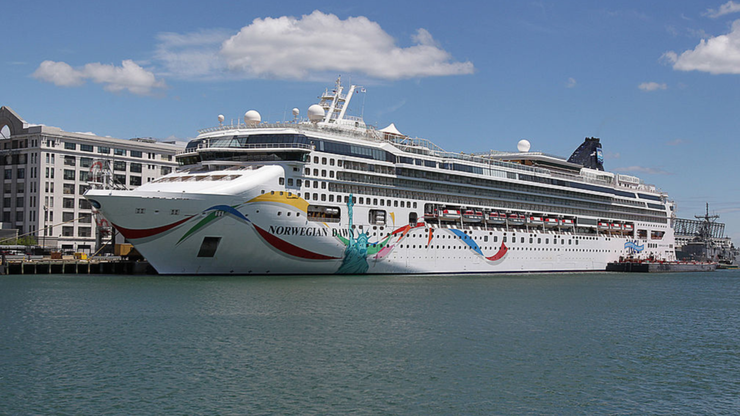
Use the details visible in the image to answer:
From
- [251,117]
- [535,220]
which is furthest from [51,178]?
[535,220]

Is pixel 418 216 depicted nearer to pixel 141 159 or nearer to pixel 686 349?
pixel 686 349

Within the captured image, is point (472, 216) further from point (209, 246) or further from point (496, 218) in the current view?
point (209, 246)

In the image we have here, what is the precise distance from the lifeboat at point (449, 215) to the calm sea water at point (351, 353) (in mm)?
19021

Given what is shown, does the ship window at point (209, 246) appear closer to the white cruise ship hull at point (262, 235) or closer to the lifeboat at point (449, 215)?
the white cruise ship hull at point (262, 235)

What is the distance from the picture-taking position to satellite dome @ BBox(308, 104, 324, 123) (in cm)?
5712

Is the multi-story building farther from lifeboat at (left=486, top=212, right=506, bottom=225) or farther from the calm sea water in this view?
the calm sea water

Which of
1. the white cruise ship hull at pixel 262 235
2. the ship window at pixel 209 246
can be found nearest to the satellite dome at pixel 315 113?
the white cruise ship hull at pixel 262 235

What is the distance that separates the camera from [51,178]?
277 feet

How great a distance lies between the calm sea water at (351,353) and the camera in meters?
19.2

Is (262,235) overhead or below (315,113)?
below

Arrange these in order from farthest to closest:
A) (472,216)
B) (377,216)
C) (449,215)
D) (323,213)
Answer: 1. (472,216)
2. (449,215)
3. (377,216)
4. (323,213)

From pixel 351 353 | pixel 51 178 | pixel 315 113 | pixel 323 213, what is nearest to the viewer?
pixel 351 353

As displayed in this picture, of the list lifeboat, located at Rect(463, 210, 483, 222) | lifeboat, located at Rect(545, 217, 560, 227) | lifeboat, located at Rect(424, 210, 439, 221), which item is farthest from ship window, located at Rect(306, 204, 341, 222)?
lifeboat, located at Rect(545, 217, 560, 227)

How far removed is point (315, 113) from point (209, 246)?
1580 centimetres
